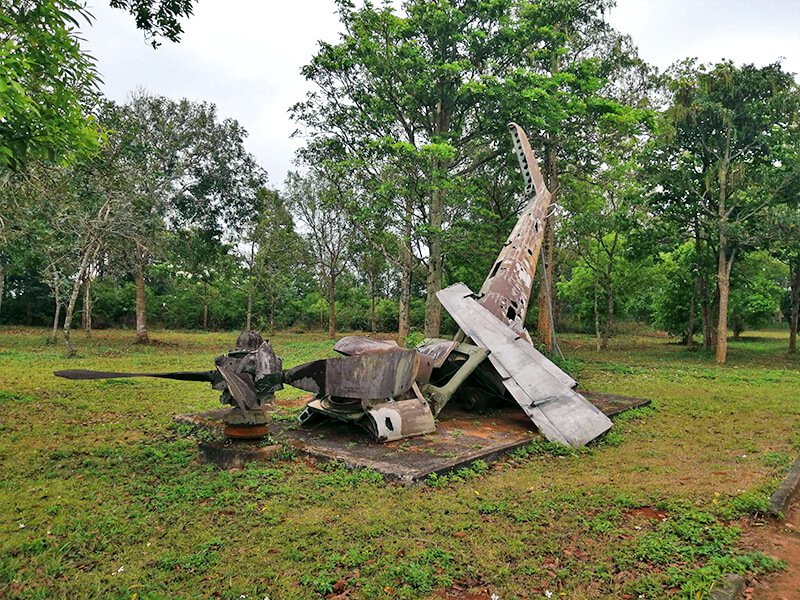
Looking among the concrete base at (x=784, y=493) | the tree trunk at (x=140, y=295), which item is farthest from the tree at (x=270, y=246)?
the concrete base at (x=784, y=493)

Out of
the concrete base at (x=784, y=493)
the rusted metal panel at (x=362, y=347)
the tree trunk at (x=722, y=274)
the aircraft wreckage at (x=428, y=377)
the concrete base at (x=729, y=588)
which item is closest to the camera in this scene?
the concrete base at (x=729, y=588)

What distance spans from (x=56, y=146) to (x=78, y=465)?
372cm

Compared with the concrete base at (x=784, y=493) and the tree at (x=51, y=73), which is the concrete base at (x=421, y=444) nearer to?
the concrete base at (x=784, y=493)

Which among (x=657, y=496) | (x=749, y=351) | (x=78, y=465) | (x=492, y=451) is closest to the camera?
(x=657, y=496)

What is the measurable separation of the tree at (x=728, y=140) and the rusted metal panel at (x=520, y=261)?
9.39 meters

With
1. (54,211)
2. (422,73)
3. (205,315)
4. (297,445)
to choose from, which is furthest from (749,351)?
(205,315)

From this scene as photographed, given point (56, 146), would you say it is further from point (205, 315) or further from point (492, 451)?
point (205, 315)

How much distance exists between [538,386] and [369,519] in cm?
437

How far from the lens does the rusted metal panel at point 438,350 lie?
901 centimetres

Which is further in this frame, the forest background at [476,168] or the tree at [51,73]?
the forest background at [476,168]

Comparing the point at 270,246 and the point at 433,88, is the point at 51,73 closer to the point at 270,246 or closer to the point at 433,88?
the point at 433,88

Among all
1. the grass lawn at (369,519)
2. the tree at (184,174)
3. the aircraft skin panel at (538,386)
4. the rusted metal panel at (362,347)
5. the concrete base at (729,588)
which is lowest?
the grass lawn at (369,519)

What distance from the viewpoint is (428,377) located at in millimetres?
8883

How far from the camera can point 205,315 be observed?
3616 centimetres
